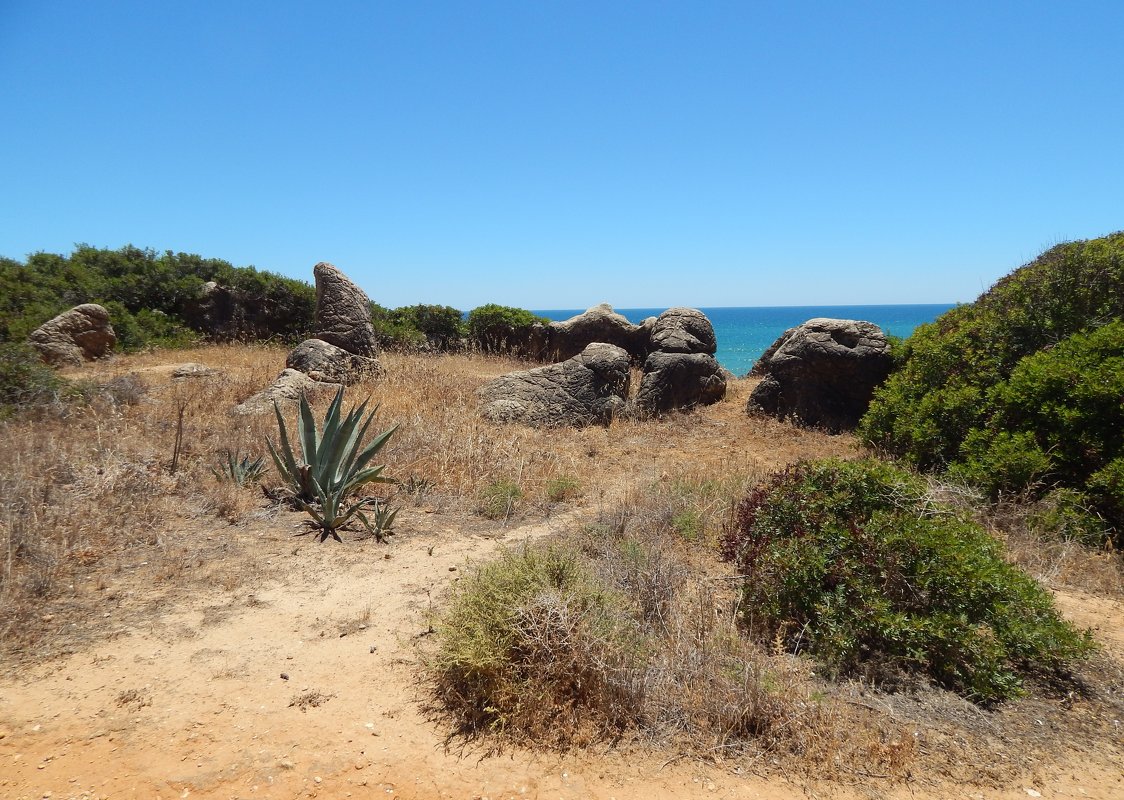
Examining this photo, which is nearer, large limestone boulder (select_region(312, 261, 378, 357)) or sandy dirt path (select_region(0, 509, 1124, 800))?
sandy dirt path (select_region(0, 509, 1124, 800))

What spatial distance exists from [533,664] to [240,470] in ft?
14.1

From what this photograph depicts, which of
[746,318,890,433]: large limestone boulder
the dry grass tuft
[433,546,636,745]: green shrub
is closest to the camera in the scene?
the dry grass tuft

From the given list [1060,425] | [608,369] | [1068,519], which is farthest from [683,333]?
[1068,519]

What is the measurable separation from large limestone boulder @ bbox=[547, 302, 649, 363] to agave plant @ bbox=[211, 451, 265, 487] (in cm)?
1035

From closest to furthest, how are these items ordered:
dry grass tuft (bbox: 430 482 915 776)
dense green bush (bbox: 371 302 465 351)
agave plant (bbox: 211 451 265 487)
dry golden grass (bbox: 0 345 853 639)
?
dry grass tuft (bbox: 430 482 915 776)
dry golden grass (bbox: 0 345 853 639)
agave plant (bbox: 211 451 265 487)
dense green bush (bbox: 371 302 465 351)

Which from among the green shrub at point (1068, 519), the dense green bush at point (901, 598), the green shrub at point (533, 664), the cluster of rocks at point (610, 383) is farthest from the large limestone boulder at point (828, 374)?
the green shrub at point (533, 664)

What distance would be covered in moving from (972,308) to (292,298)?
15.3 m

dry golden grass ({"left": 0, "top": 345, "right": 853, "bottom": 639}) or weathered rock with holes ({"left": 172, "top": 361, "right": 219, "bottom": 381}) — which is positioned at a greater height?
weathered rock with holes ({"left": 172, "top": 361, "right": 219, "bottom": 381})

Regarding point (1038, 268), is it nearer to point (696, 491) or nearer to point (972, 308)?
point (972, 308)

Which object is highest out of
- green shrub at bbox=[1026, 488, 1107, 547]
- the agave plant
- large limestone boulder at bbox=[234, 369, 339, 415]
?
large limestone boulder at bbox=[234, 369, 339, 415]

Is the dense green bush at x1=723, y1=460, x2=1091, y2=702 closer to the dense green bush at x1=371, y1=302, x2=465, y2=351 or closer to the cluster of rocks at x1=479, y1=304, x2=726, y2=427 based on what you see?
the cluster of rocks at x1=479, y1=304, x2=726, y2=427

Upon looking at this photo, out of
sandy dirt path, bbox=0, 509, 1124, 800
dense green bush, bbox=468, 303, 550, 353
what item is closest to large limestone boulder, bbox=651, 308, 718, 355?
dense green bush, bbox=468, 303, 550, 353

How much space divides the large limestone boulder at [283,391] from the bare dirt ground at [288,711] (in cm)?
462

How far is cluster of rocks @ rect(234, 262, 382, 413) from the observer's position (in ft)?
34.6
